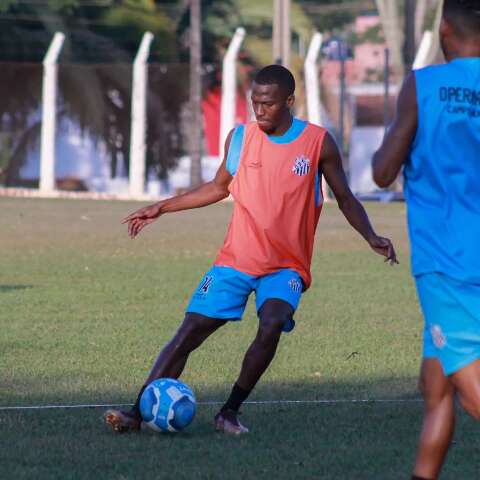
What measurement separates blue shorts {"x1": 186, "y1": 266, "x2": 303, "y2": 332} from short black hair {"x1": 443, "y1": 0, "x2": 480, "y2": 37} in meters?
2.44

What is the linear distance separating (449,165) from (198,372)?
473 centimetres

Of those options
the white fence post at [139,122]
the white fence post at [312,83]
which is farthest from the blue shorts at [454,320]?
the white fence post at [139,122]

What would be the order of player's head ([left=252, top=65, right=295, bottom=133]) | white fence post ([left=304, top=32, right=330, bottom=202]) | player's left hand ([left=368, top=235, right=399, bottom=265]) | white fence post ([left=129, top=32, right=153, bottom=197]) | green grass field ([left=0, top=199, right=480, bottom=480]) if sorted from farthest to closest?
white fence post ([left=129, top=32, right=153, bottom=197]) < white fence post ([left=304, top=32, right=330, bottom=202]) < player's head ([left=252, top=65, right=295, bottom=133]) < player's left hand ([left=368, top=235, right=399, bottom=265]) < green grass field ([left=0, top=199, right=480, bottom=480])

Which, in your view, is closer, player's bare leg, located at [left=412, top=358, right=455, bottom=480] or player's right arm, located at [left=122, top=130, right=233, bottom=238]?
player's bare leg, located at [left=412, top=358, right=455, bottom=480]

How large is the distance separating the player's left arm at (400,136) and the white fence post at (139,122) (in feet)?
117

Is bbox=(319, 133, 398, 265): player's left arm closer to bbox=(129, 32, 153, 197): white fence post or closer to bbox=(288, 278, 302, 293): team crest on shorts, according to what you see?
bbox=(288, 278, 302, 293): team crest on shorts

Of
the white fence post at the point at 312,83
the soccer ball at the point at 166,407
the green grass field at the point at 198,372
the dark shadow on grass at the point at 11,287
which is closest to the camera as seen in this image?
the green grass field at the point at 198,372

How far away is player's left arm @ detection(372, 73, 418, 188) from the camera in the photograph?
17.4 feet

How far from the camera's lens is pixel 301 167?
756 centimetres

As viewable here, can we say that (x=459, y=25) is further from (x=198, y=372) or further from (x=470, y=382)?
(x=198, y=372)

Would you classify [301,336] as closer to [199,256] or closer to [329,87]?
[199,256]

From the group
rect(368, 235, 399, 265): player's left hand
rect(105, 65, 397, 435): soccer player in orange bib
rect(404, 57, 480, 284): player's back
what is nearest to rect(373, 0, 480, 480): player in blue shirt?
rect(404, 57, 480, 284): player's back

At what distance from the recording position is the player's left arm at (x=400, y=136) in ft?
17.4

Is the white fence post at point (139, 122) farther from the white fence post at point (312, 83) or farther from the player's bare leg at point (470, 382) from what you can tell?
the player's bare leg at point (470, 382)
